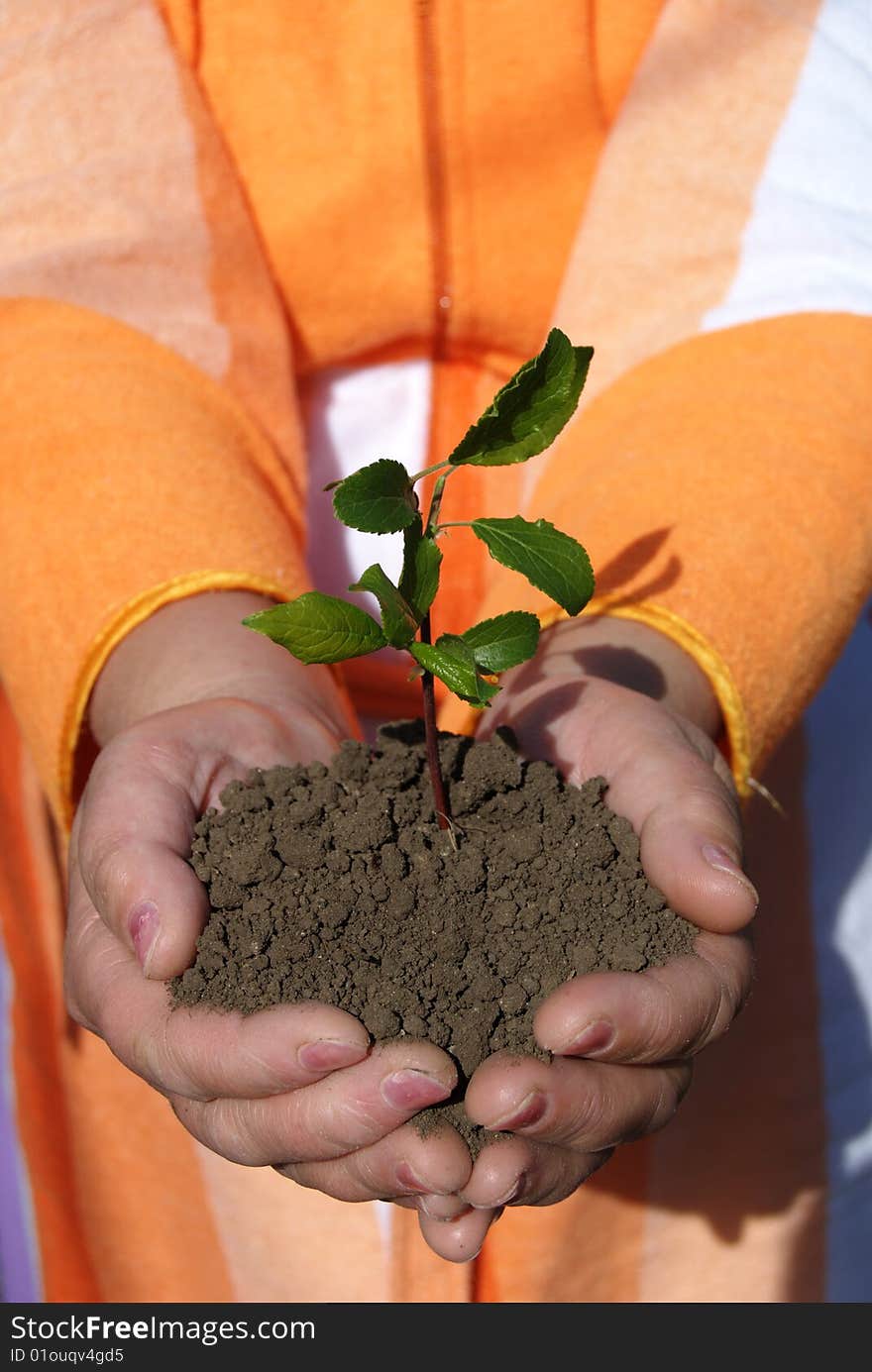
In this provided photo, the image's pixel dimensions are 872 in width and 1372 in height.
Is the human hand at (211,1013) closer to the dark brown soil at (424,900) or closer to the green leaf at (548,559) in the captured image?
the dark brown soil at (424,900)

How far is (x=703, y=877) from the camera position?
0.95m

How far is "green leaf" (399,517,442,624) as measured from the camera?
916 mm

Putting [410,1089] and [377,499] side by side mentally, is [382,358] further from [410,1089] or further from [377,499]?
[410,1089]

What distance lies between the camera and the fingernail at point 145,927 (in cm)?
93

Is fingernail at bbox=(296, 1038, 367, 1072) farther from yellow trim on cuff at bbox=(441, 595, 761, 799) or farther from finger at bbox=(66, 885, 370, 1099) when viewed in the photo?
yellow trim on cuff at bbox=(441, 595, 761, 799)

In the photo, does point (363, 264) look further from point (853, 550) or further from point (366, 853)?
point (366, 853)

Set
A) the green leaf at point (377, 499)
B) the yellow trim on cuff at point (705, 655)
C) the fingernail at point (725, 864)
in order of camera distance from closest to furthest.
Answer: the green leaf at point (377, 499), the fingernail at point (725, 864), the yellow trim on cuff at point (705, 655)

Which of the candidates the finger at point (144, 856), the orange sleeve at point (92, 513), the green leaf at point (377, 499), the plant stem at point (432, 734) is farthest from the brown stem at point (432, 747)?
the orange sleeve at point (92, 513)

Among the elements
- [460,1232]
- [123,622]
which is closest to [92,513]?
[123,622]

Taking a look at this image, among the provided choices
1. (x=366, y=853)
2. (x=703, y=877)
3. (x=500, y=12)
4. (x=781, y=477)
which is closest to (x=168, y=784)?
(x=366, y=853)

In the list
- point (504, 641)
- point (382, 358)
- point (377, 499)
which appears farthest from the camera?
point (382, 358)

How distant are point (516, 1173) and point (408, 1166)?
0.08 m

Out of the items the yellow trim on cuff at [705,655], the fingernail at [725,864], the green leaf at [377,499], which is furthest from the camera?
the yellow trim on cuff at [705,655]

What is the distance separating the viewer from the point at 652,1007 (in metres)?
0.93
